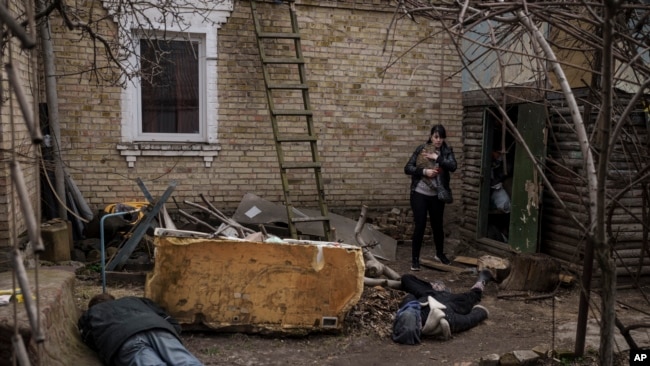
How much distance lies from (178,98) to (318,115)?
1.95m

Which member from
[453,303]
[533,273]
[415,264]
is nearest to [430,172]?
[415,264]

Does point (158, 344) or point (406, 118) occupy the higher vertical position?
point (406, 118)

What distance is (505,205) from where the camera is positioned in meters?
8.01

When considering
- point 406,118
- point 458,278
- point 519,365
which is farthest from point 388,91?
point 519,365

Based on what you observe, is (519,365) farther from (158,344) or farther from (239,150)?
(239,150)

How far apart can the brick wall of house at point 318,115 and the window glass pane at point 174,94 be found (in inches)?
16.3

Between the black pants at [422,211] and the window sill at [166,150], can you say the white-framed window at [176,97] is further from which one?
the black pants at [422,211]

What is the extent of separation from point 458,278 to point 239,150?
11.2 ft

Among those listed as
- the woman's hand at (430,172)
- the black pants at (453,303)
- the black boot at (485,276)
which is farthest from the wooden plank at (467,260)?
the black pants at (453,303)

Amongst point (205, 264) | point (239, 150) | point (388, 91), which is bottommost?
point (205, 264)

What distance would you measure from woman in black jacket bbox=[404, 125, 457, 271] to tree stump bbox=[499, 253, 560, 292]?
1139mm

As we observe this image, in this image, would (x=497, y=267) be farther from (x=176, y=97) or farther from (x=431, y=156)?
(x=176, y=97)

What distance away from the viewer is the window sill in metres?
7.74

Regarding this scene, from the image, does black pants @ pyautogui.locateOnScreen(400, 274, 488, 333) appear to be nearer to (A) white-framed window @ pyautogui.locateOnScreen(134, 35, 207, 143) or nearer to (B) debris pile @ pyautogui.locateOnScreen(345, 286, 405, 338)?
(B) debris pile @ pyautogui.locateOnScreen(345, 286, 405, 338)
